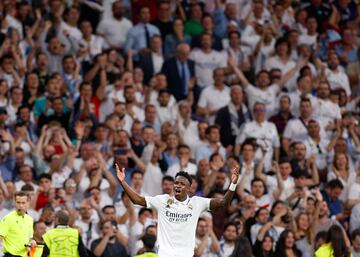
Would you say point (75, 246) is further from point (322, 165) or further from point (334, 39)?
point (334, 39)

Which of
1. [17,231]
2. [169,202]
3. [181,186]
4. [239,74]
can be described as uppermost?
[239,74]

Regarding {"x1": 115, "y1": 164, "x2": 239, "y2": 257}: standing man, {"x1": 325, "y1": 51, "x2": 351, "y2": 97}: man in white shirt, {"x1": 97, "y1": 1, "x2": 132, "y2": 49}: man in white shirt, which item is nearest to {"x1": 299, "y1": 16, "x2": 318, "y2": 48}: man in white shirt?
{"x1": 325, "y1": 51, "x2": 351, "y2": 97}: man in white shirt

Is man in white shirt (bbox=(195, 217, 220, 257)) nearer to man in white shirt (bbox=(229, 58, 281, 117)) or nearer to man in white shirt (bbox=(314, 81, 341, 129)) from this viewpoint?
man in white shirt (bbox=(229, 58, 281, 117))

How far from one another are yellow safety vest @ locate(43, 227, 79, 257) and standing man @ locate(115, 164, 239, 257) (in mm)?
2676

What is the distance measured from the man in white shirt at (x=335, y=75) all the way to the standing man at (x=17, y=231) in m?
8.78

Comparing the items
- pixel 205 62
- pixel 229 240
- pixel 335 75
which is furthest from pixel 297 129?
pixel 229 240

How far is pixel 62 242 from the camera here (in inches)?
712

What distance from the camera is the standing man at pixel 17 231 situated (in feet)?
58.6

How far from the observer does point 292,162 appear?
73.5 ft

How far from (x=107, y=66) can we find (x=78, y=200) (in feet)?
12.0

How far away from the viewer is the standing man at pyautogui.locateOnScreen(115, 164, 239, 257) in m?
15.6

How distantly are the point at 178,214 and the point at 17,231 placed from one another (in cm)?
313

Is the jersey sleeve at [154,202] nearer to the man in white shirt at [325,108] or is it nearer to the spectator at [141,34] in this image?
the man in white shirt at [325,108]

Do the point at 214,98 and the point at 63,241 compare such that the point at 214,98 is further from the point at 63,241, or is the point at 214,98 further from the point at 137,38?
the point at 63,241
